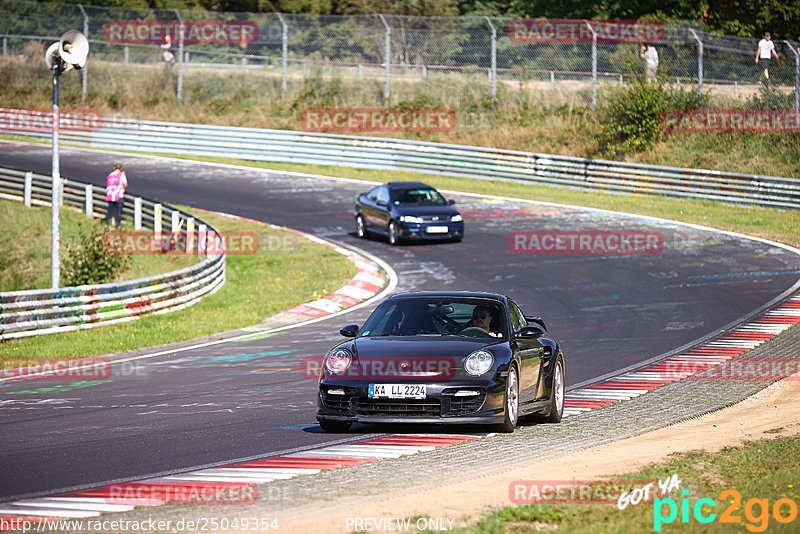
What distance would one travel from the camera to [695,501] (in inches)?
279

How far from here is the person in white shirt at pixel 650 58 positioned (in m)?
38.2

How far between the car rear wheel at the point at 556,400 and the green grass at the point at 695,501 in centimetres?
228

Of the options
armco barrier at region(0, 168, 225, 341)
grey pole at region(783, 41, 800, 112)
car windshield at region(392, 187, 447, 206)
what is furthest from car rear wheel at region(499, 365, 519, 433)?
grey pole at region(783, 41, 800, 112)

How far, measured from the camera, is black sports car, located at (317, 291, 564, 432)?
9836mm

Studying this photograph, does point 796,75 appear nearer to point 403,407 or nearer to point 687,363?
point 687,363

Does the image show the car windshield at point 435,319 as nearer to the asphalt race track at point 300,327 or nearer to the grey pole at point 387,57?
the asphalt race track at point 300,327

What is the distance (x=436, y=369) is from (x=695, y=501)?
3289 millimetres

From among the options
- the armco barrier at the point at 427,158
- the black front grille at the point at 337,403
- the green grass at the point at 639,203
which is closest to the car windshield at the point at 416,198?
the green grass at the point at 639,203

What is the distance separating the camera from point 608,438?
10.1 metres

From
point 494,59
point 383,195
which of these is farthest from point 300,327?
point 494,59

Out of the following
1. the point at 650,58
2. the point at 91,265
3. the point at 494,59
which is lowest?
the point at 91,265

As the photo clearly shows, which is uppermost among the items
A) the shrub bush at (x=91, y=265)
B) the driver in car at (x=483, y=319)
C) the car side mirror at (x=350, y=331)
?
the driver in car at (x=483, y=319)

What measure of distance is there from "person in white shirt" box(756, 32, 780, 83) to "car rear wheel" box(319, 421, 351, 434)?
28248 millimetres

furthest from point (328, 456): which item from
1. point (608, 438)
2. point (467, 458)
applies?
point (608, 438)
